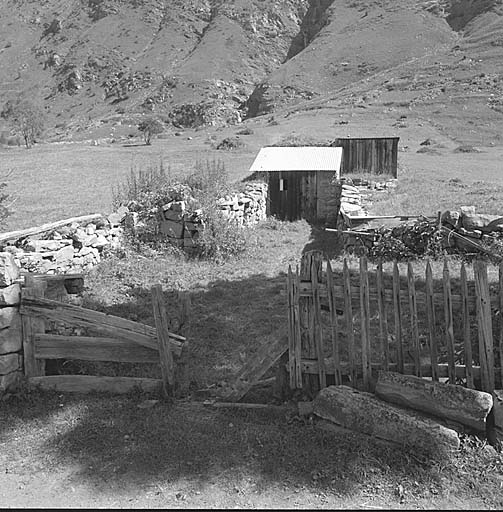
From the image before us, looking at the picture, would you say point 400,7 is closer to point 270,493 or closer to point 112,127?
point 112,127

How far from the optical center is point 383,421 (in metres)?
4.78

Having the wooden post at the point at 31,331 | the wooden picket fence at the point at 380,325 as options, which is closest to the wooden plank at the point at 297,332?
the wooden picket fence at the point at 380,325

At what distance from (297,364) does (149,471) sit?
170 cm

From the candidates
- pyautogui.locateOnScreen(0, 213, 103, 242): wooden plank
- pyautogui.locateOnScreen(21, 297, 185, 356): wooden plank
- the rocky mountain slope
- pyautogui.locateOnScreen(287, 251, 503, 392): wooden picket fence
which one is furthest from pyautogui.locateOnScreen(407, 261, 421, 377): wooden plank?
the rocky mountain slope

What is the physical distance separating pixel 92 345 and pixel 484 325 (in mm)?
3929

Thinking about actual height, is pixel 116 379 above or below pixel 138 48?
below

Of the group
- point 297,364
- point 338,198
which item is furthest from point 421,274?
point 338,198

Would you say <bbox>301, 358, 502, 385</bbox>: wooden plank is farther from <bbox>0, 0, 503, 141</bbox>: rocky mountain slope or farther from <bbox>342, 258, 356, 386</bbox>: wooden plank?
<bbox>0, 0, 503, 141</bbox>: rocky mountain slope

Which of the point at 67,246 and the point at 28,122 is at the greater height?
the point at 28,122

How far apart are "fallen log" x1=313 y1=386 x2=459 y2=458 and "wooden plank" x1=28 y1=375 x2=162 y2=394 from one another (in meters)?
1.89

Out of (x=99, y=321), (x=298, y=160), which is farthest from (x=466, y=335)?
(x=298, y=160)

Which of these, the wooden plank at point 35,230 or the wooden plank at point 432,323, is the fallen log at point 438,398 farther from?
the wooden plank at point 35,230

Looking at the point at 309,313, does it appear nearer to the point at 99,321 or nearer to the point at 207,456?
the point at 207,456

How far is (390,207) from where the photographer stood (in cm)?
1639
